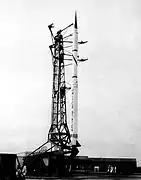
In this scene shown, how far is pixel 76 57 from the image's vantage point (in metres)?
37.8

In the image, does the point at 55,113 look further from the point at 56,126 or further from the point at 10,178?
the point at 10,178

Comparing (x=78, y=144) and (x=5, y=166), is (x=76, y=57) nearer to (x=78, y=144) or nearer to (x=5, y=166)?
(x=78, y=144)

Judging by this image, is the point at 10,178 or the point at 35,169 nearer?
the point at 10,178

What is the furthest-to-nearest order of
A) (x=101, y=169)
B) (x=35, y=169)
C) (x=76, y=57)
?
(x=101, y=169)
(x=76, y=57)
(x=35, y=169)

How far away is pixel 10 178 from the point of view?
2081 cm

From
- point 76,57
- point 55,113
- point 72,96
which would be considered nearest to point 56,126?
point 55,113

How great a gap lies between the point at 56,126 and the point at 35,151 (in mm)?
4128

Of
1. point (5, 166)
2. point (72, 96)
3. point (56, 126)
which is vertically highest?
point (72, 96)

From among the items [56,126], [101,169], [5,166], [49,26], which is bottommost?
[101,169]

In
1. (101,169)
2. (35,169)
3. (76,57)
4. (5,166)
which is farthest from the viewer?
(101,169)

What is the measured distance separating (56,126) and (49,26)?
506 inches

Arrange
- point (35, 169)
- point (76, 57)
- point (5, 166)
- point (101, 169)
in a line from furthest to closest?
1. point (101, 169)
2. point (76, 57)
3. point (35, 169)
4. point (5, 166)

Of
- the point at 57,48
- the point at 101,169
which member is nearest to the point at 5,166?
the point at 57,48

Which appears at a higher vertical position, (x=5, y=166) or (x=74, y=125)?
(x=74, y=125)
